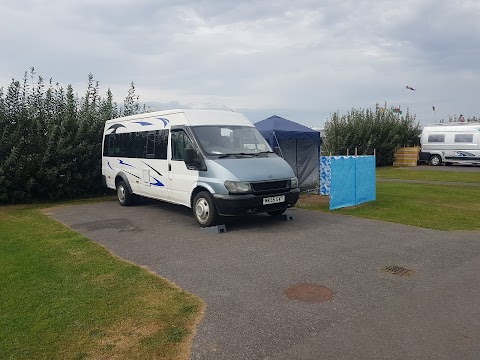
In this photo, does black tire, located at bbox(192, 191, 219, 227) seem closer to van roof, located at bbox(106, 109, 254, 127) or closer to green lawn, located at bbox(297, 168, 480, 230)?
van roof, located at bbox(106, 109, 254, 127)

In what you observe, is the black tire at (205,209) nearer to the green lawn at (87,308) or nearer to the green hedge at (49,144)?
the green lawn at (87,308)

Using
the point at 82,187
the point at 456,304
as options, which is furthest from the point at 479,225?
the point at 82,187

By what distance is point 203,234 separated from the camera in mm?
7734

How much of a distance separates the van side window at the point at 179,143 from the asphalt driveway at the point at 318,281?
152cm

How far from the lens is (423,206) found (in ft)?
36.5

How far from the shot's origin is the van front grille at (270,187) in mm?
7789

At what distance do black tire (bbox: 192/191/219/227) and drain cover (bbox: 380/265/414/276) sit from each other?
339 centimetres

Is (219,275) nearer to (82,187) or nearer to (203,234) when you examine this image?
(203,234)

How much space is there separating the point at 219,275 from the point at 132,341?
1904 millimetres

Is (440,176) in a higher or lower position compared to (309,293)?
higher

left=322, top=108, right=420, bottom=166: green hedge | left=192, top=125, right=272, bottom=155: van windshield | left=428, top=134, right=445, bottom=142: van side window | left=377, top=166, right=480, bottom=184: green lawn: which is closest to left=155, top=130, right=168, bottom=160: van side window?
left=192, top=125, right=272, bottom=155: van windshield

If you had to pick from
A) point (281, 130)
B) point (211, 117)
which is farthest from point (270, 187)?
point (281, 130)

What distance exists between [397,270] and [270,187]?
10.1ft

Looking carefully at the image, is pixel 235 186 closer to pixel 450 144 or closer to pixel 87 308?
pixel 87 308
